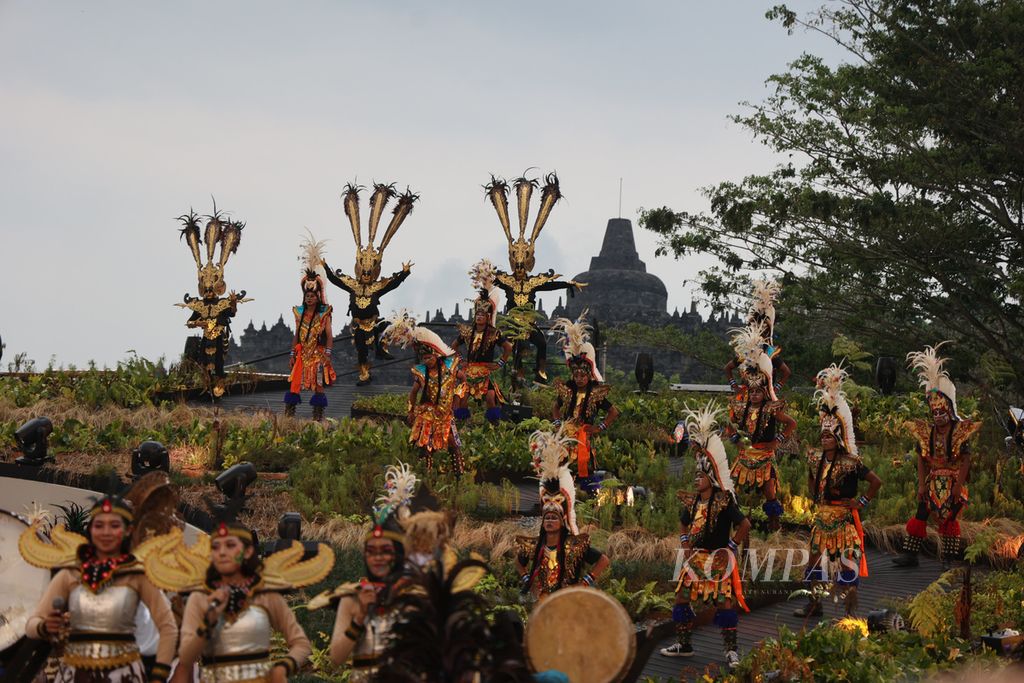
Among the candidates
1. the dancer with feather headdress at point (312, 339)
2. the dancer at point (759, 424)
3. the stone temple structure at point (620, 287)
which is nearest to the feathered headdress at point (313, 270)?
the dancer with feather headdress at point (312, 339)

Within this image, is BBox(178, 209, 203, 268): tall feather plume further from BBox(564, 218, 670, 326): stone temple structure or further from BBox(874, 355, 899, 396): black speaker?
BBox(564, 218, 670, 326): stone temple structure

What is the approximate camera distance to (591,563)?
934 cm

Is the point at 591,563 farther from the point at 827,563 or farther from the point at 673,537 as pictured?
the point at 673,537

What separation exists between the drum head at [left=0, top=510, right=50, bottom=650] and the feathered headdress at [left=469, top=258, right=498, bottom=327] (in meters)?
11.0

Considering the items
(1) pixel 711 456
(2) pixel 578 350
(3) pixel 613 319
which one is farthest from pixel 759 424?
(3) pixel 613 319

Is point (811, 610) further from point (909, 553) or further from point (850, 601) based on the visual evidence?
point (909, 553)

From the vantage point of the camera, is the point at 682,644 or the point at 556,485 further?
the point at 682,644

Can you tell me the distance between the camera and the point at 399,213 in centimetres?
2283

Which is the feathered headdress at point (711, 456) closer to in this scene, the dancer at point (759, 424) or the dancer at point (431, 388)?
the dancer at point (759, 424)

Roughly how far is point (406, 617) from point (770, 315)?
466 inches

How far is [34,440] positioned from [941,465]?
415 inches

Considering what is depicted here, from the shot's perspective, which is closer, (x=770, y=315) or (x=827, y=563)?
(x=827, y=563)

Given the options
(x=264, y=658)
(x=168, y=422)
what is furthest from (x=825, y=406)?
(x=168, y=422)

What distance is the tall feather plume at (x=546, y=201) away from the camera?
22708 mm
